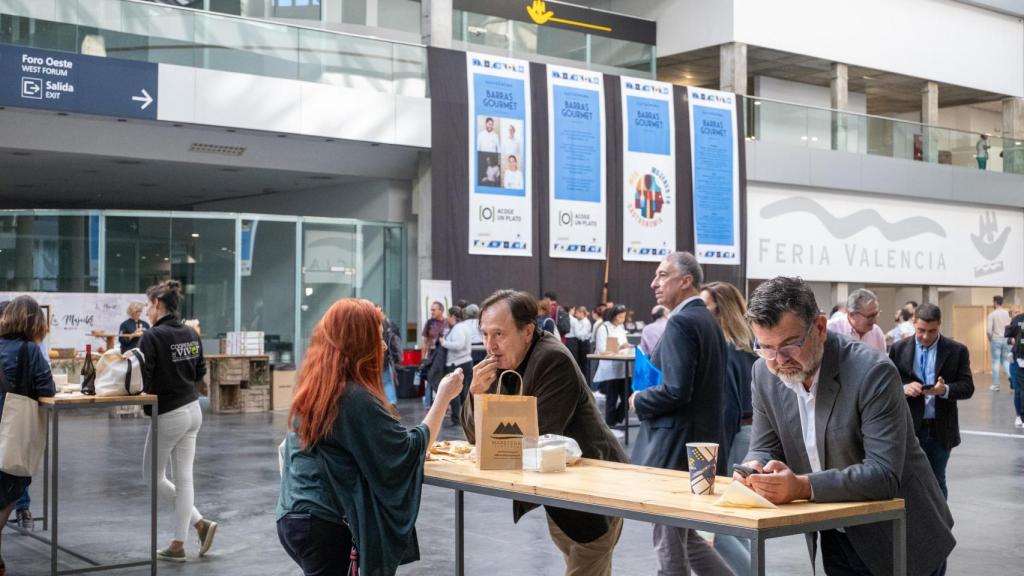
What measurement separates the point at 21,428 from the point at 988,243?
25.9m

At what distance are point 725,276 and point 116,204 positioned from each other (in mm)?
12572

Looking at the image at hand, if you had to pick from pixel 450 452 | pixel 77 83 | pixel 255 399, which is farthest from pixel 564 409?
pixel 77 83

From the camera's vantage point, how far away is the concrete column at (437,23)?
19031 mm

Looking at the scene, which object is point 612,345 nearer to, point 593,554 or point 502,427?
point 593,554

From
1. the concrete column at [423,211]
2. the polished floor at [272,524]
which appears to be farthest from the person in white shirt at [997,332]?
the concrete column at [423,211]

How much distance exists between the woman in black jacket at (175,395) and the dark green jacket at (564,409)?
2.90 meters

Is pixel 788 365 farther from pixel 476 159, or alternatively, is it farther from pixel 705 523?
pixel 476 159

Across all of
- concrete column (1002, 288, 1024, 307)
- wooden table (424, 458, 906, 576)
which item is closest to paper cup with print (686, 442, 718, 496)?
wooden table (424, 458, 906, 576)

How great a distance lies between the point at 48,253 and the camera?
1688 centimetres

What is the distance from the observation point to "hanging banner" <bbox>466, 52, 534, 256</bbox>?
18219 millimetres

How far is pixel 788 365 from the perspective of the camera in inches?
118

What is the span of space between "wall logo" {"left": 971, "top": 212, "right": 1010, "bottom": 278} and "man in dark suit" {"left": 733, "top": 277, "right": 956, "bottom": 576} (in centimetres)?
2607

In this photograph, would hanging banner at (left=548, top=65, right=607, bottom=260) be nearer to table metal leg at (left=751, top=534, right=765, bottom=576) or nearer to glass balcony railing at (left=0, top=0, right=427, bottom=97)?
glass balcony railing at (left=0, top=0, right=427, bottom=97)

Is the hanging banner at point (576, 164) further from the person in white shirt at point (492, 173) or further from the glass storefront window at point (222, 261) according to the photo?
the glass storefront window at point (222, 261)
